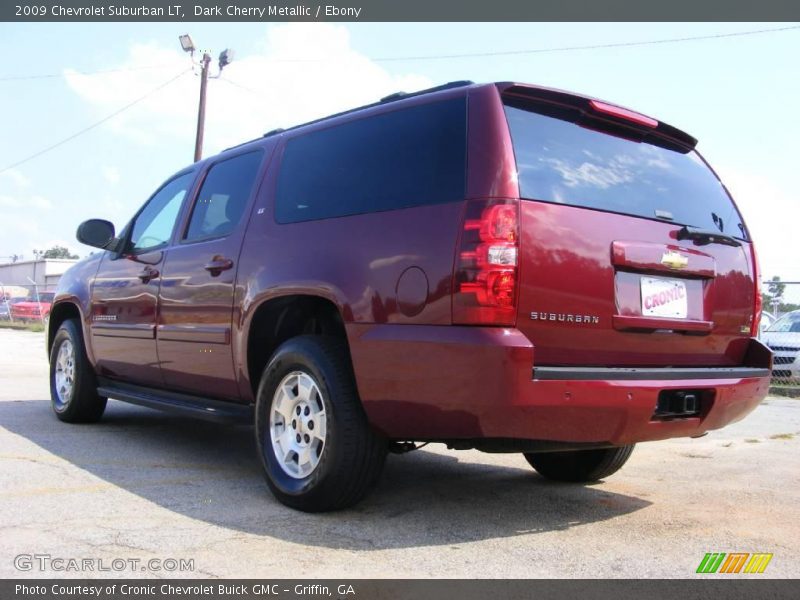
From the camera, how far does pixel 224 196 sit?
4.75m

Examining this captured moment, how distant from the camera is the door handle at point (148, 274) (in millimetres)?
→ 5027

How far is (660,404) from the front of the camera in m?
3.30

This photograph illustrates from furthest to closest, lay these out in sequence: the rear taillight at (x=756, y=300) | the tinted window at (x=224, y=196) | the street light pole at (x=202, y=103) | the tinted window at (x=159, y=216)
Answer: the street light pole at (x=202, y=103)
the tinted window at (x=159, y=216)
the tinted window at (x=224, y=196)
the rear taillight at (x=756, y=300)

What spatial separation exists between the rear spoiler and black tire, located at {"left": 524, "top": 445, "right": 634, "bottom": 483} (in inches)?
69.1

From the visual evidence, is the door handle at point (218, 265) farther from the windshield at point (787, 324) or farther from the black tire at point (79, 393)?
the windshield at point (787, 324)

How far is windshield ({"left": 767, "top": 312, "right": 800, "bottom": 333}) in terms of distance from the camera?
13039mm

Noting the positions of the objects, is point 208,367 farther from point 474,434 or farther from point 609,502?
point 609,502

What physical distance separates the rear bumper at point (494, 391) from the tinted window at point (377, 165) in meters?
0.63

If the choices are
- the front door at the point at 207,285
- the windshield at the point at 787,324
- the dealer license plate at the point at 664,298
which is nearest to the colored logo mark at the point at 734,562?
the dealer license plate at the point at 664,298

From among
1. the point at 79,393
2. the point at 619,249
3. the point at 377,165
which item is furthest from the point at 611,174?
the point at 79,393

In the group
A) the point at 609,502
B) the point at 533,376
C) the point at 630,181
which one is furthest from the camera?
the point at 609,502

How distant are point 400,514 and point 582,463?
4.44 ft
